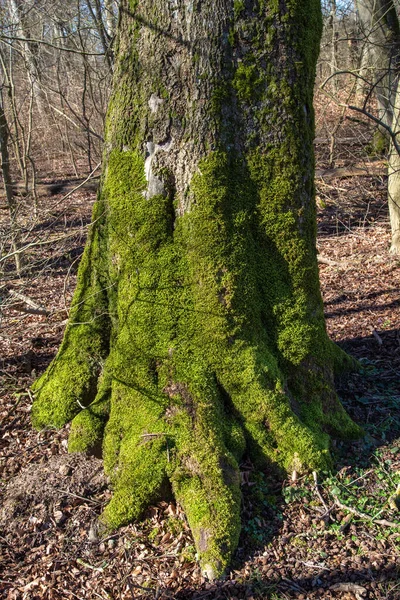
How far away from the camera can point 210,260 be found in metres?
3.14

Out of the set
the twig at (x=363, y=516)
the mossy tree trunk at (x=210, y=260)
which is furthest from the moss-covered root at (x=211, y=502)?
the twig at (x=363, y=516)

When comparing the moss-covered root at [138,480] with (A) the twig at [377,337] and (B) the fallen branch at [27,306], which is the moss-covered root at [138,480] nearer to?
(B) the fallen branch at [27,306]

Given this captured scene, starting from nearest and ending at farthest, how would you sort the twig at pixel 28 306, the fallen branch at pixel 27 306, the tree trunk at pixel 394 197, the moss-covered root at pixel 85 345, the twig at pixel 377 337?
the moss-covered root at pixel 85 345, the twig at pixel 377 337, the twig at pixel 28 306, the fallen branch at pixel 27 306, the tree trunk at pixel 394 197

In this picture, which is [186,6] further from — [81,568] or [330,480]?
[81,568]

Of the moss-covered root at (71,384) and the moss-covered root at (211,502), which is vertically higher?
the moss-covered root at (71,384)

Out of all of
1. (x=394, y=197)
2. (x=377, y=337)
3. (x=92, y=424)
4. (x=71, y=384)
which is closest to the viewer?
(x=92, y=424)

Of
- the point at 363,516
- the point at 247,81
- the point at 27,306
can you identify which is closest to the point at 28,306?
the point at 27,306

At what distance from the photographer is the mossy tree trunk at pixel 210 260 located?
9.73 feet

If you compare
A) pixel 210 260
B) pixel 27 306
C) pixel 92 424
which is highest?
pixel 210 260

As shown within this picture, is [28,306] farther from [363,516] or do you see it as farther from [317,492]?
[363,516]

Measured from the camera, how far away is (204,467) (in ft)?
9.83

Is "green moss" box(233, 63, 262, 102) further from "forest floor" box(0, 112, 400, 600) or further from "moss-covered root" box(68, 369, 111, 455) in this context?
"forest floor" box(0, 112, 400, 600)

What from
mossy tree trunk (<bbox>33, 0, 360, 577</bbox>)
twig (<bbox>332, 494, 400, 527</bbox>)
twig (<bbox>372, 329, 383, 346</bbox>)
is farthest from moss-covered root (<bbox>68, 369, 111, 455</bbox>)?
twig (<bbox>372, 329, 383, 346</bbox>)

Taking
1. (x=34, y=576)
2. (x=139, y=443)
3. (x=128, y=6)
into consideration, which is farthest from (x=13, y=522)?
(x=128, y=6)
